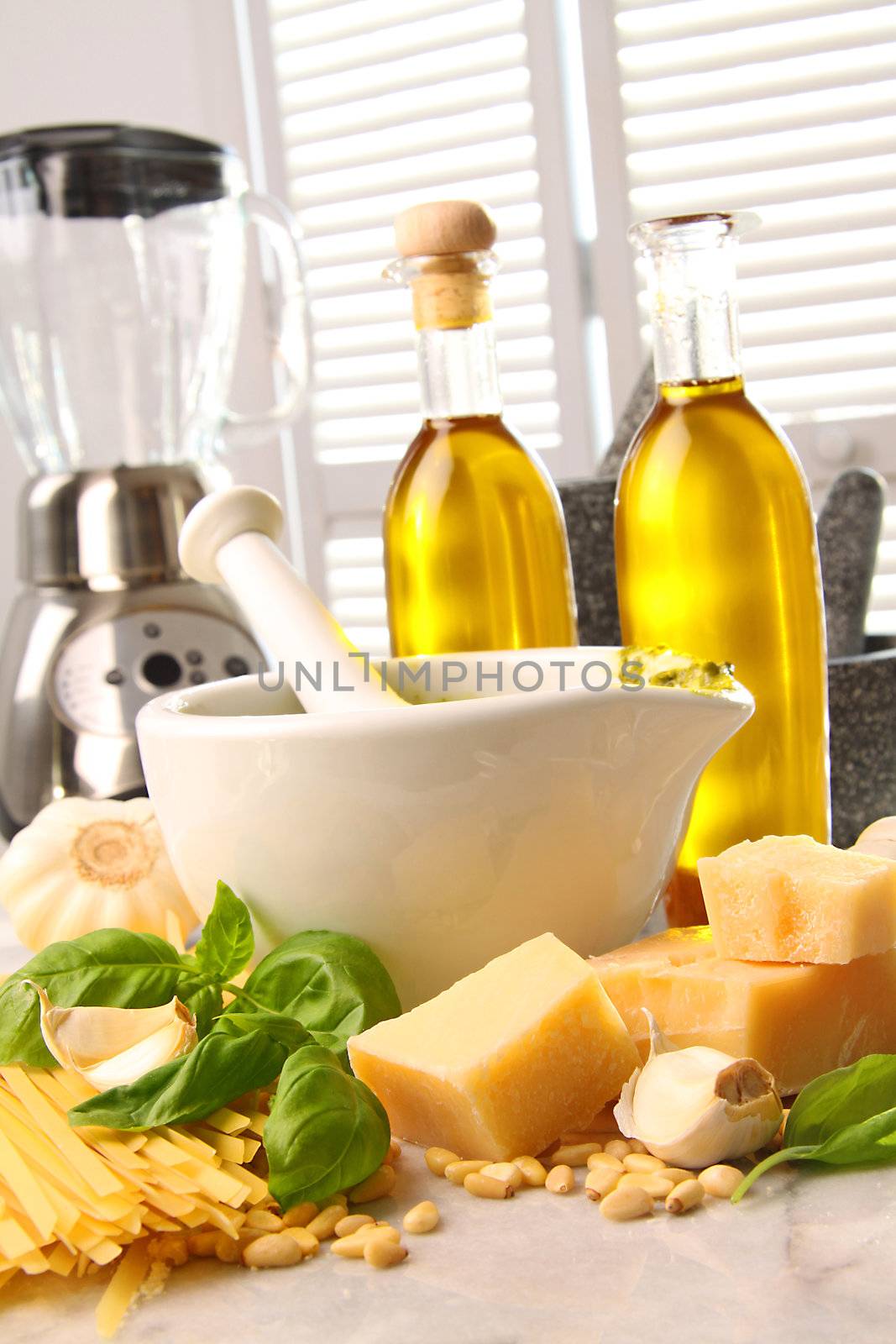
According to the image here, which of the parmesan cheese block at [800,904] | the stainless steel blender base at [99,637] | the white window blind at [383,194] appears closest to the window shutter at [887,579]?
the white window blind at [383,194]

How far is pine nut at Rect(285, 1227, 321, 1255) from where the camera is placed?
18.2 inches

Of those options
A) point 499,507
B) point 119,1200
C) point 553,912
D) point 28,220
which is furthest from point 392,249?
point 119,1200

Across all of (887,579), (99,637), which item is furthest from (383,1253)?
(887,579)

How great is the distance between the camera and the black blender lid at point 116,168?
4.12 ft

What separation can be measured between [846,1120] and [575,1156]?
0.09 metres

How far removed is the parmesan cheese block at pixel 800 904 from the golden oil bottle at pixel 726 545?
158 mm

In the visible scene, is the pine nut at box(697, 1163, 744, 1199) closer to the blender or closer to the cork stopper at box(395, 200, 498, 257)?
the cork stopper at box(395, 200, 498, 257)

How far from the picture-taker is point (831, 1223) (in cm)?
45

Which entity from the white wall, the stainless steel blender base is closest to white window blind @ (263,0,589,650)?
the white wall

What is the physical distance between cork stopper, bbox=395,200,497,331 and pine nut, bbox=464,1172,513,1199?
435 millimetres

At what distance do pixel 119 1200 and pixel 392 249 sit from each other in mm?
2101

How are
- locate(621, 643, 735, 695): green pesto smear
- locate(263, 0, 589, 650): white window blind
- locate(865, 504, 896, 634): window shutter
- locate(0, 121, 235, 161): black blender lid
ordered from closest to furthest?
locate(621, 643, 735, 695): green pesto smear < locate(0, 121, 235, 161): black blender lid < locate(865, 504, 896, 634): window shutter < locate(263, 0, 589, 650): white window blind

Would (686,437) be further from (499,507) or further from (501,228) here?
(501,228)

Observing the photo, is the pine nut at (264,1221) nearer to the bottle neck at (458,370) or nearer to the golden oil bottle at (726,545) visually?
the golden oil bottle at (726,545)
